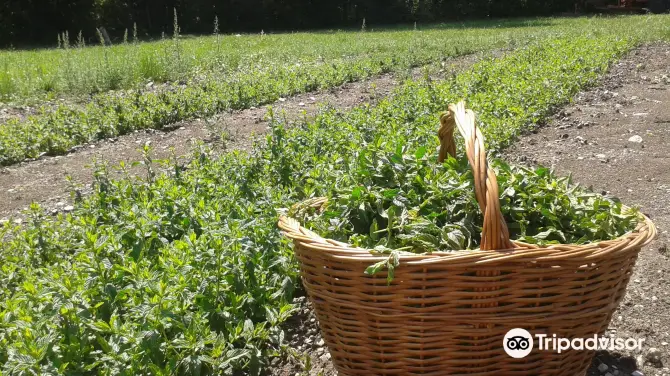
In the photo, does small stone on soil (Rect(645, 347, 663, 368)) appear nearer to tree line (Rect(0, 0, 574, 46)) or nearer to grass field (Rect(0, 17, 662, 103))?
grass field (Rect(0, 17, 662, 103))

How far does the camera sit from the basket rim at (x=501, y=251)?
1.93 metres

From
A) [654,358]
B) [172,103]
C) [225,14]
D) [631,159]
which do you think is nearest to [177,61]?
[172,103]

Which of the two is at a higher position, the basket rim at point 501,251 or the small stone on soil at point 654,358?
the basket rim at point 501,251

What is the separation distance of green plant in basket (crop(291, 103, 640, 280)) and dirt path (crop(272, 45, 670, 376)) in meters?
0.61

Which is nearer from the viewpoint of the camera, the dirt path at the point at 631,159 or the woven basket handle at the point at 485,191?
the woven basket handle at the point at 485,191

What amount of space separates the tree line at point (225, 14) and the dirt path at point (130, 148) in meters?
17.5

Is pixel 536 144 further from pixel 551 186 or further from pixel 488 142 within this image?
pixel 551 186

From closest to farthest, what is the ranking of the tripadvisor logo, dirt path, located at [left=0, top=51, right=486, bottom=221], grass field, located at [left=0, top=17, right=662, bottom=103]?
the tripadvisor logo, dirt path, located at [left=0, top=51, right=486, bottom=221], grass field, located at [left=0, top=17, right=662, bottom=103]

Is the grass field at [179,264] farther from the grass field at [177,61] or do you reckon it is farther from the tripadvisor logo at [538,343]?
the grass field at [177,61]

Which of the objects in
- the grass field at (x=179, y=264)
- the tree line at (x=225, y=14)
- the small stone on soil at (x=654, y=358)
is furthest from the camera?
the tree line at (x=225, y=14)

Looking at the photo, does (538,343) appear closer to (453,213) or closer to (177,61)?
(453,213)

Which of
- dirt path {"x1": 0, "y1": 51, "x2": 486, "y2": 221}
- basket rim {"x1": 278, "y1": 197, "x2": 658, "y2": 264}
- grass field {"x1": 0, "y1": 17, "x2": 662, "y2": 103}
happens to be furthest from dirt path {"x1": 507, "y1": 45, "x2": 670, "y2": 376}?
grass field {"x1": 0, "y1": 17, "x2": 662, "y2": 103}

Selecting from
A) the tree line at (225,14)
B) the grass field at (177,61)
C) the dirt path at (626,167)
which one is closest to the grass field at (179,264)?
the dirt path at (626,167)

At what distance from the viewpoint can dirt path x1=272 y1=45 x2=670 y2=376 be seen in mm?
2709
